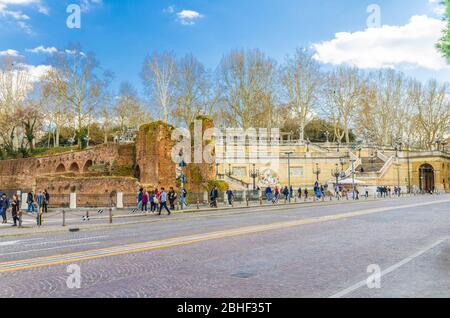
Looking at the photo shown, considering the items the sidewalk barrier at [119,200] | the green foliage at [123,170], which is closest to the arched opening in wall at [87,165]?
the green foliage at [123,170]

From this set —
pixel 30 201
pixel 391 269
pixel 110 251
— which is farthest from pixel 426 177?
pixel 110 251

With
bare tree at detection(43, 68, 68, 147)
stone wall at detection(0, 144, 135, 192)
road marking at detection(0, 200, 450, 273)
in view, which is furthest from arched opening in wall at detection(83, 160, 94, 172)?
road marking at detection(0, 200, 450, 273)

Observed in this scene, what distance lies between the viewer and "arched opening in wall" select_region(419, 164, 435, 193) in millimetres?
69312

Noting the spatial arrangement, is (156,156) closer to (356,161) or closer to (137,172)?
(137,172)

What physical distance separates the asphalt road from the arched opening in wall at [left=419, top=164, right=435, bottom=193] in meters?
62.2

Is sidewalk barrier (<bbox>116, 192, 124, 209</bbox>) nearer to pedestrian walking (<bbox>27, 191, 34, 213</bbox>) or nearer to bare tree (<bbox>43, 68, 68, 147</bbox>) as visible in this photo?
pedestrian walking (<bbox>27, 191, 34, 213</bbox>)

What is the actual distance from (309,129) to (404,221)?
227 feet

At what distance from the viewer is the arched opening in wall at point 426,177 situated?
69312mm

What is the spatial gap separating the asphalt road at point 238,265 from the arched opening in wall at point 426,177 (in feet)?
204

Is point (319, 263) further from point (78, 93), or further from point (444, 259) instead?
point (78, 93)

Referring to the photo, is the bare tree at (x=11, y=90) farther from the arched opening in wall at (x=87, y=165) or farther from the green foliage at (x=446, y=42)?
the green foliage at (x=446, y=42)

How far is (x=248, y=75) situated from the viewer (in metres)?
59.2

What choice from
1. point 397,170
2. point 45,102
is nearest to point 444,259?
point 397,170
